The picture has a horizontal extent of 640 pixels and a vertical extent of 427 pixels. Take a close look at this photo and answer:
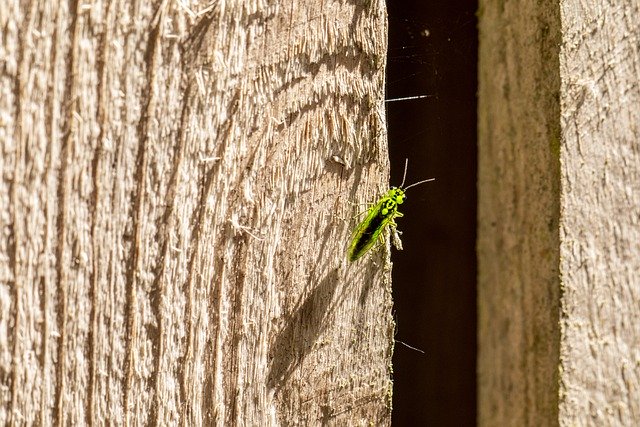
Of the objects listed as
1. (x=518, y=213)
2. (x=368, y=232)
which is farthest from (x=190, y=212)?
(x=518, y=213)

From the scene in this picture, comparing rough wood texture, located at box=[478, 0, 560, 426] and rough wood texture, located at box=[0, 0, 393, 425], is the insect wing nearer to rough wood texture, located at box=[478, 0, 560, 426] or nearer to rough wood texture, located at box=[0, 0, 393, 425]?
rough wood texture, located at box=[0, 0, 393, 425]

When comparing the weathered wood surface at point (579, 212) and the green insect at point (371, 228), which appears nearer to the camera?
the green insect at point (371, 228)

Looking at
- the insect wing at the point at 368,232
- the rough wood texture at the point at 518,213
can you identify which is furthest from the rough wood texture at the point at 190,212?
the rough wood texture at the point at 518,213

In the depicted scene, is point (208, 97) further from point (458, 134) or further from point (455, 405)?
point (455, 405)

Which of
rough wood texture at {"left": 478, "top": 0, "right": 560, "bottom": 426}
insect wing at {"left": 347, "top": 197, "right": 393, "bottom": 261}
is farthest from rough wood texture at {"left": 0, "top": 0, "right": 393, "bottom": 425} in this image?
rough wood texture at {"left": 478, "top": 0, "right": 560, "bottom": 426}

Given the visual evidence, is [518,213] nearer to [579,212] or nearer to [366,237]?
[579,212]

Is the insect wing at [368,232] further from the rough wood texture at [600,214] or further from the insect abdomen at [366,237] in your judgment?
the rough wood texture at [600,214]

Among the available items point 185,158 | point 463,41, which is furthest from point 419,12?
point 185,158
